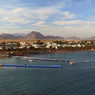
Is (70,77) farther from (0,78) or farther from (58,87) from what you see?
(0,78)

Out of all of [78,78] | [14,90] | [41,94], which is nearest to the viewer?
[41,94]

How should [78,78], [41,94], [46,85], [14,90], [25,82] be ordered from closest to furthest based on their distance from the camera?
[41,94], [14,90], [46,85], [25,82], [78,78]

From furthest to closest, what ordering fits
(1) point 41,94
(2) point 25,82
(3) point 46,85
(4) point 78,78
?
(4) point 78,78 → (2) point 25,82 → (3) point 46,85 → (1) point 41,94

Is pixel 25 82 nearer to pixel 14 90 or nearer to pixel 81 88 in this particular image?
pixel 14 90

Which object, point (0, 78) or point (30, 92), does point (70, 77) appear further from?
point (0, 78)

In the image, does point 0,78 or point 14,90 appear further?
point 0,78

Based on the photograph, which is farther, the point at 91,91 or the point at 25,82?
the point at 25,82

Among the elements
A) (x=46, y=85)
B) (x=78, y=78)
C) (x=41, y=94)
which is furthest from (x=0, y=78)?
(x=78, y=78)

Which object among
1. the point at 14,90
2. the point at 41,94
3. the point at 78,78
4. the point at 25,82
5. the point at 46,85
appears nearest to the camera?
the point at 41,94

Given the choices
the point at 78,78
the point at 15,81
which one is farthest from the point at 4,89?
the point at 78,78
